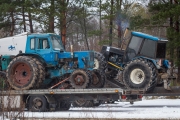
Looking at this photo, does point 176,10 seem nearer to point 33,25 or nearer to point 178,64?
point 178,64

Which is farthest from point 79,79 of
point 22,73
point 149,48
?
point 149,48

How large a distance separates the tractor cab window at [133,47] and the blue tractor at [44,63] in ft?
5.66

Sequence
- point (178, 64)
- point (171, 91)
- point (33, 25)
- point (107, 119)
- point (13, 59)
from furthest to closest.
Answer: point (33, 25), point (178, 64), point (13, 59), point (171, 91), point (107, 119)

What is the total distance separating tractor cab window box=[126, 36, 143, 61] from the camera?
1895 centimetres

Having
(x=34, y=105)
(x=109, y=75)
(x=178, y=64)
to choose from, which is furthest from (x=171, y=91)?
(x=178, y=64)

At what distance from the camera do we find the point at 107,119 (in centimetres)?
1338

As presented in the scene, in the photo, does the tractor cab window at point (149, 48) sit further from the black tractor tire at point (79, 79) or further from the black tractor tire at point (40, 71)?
the black tractor tire at point (40, 71)

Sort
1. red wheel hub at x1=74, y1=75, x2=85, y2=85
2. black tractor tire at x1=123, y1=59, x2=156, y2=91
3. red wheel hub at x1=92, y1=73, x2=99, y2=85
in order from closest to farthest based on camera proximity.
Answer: black tractor tire at x1=123, y1=59, x2=156, y2=91
red wheel hub at x1=74, y1=75, x2=85, y2=85
red wheel hub at x1=92, y1=73, x2=99, y2=85

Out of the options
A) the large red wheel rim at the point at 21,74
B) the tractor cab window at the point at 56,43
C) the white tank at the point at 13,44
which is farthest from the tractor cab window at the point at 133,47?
the white tank at the point at 13,44

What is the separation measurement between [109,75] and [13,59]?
4968 mm

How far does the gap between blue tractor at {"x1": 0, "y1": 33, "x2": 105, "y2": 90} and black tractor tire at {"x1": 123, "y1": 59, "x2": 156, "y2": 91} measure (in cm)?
159

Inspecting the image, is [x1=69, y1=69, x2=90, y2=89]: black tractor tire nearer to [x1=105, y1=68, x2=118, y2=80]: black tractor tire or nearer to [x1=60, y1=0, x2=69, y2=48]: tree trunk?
[x1=105, y1=68, x2=118, y2=80]: black tractor tire

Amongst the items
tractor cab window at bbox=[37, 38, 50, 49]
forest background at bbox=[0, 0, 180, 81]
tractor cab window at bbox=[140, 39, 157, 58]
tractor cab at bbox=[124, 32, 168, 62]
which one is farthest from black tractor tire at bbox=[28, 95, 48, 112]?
forest background at bbox=[0, 0, 180, 81]

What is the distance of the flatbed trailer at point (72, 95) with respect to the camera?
17.4 m
